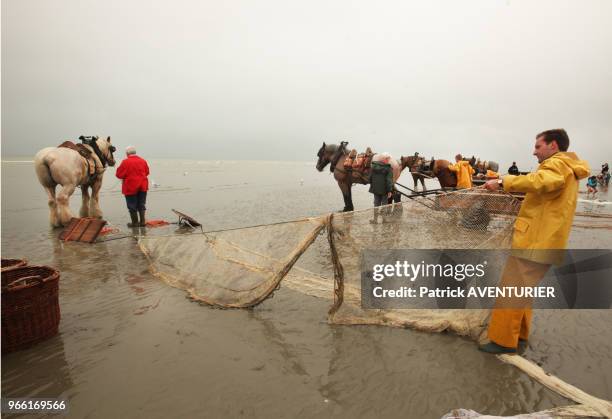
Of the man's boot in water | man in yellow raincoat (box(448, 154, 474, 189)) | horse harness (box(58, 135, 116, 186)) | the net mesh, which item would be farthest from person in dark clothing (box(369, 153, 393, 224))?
horse harness (box(58, 135, 116, 186))

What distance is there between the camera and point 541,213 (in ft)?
9.61

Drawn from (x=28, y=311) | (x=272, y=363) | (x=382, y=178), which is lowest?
(x=272, y=363)

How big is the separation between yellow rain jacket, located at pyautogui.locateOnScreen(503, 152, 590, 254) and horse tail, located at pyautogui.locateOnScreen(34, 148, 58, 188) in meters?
10.4

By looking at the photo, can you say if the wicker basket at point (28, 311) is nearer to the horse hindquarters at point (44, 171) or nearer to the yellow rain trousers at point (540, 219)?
the yellow rain trousers at point (540, 219)

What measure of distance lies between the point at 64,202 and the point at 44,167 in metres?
1.08

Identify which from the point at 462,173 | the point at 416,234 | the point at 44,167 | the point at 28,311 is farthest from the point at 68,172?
the point at 462,173

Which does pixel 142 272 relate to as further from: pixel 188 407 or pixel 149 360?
pixel 188 407

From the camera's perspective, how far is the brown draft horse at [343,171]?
35.4 feet

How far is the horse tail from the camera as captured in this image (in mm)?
8398

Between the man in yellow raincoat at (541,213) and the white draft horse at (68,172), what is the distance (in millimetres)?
9881

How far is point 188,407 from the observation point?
255 cm

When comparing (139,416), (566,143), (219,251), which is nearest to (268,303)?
(219,251)

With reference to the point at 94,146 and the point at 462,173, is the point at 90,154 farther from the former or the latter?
the point at 462,173

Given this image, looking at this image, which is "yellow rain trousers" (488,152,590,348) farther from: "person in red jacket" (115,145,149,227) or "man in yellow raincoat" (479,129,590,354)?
"person in red jacket" (115,145,149,227)
